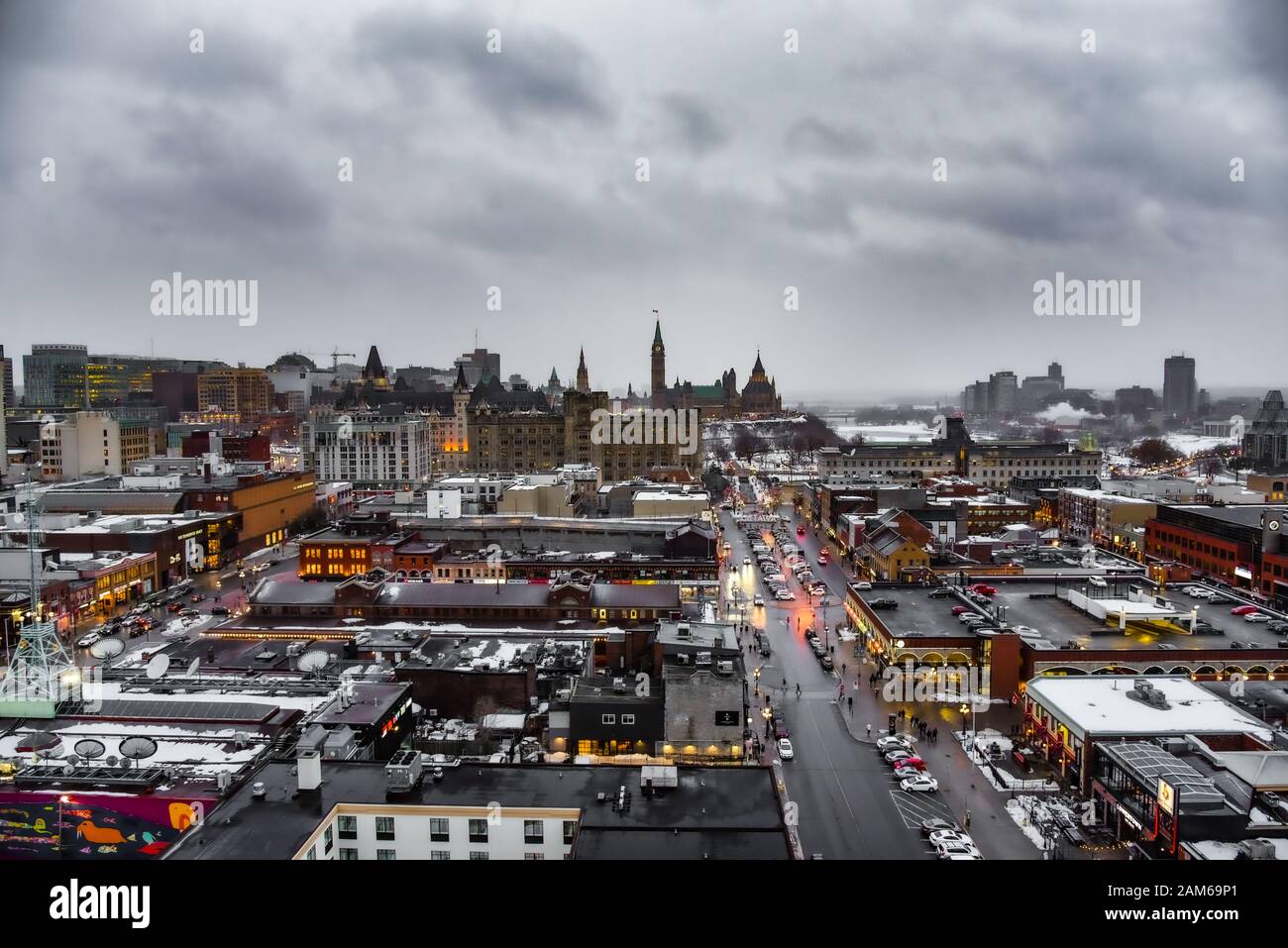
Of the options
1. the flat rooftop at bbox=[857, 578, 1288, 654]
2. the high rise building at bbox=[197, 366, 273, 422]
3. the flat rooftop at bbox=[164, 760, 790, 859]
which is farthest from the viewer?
the high rise building at bbox=[197, 366, 273, 422]

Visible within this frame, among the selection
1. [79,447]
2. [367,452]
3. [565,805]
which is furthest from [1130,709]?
[79,447]

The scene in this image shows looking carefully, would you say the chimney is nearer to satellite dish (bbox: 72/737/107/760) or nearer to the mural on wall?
the mural on wall

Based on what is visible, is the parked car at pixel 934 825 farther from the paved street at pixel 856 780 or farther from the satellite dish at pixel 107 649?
the satellite dish at pixel 107 649

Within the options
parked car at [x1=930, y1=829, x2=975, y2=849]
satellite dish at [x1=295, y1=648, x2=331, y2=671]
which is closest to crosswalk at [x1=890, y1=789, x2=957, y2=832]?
parked car at [x1=930, y1=829, x2=975, y2=849]

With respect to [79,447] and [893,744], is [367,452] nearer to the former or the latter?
[79,447]

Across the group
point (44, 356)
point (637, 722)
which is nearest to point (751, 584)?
point (637, 722)
